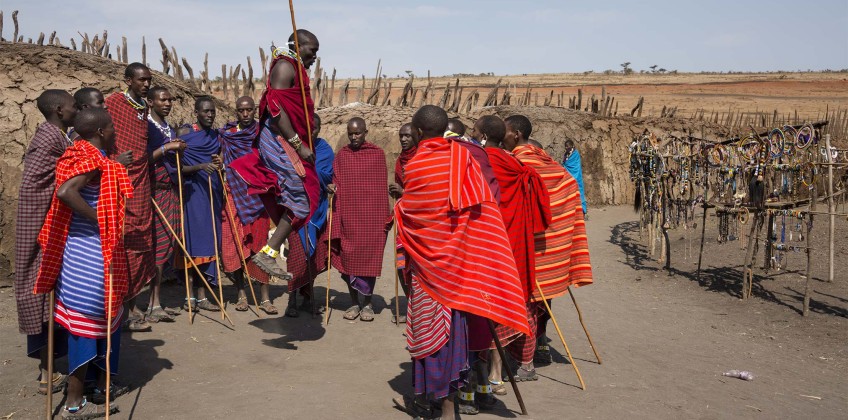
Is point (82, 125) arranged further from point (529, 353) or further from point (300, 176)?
point (529, 353)

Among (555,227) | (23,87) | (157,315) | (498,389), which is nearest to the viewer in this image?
(498,389)

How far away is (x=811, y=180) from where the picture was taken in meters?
9.41

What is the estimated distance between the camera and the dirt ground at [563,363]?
211 inches

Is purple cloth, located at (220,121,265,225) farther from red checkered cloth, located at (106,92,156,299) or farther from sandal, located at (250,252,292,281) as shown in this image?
sandal, located at (250,252,292,281)

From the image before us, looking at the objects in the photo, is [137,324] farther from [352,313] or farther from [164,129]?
[352,313]

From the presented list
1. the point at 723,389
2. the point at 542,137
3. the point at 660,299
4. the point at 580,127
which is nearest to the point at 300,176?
the point at 723,389

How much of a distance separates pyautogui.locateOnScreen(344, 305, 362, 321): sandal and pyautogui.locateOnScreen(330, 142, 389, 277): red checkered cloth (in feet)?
1.43

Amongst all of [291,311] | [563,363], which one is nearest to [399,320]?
[291,311]

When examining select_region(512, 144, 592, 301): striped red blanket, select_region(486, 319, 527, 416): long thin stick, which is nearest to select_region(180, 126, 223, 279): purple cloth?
select_region(512, 144, 592, 301): striped red blanket

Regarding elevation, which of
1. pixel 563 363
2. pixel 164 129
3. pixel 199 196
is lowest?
pixel 563 363

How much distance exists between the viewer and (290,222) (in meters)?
6.23

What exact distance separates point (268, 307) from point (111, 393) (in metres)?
2.86

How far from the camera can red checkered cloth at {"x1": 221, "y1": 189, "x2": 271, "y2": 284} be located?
8.06 m

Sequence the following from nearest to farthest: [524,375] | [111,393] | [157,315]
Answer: [111,393], [524,375], [157,315]
